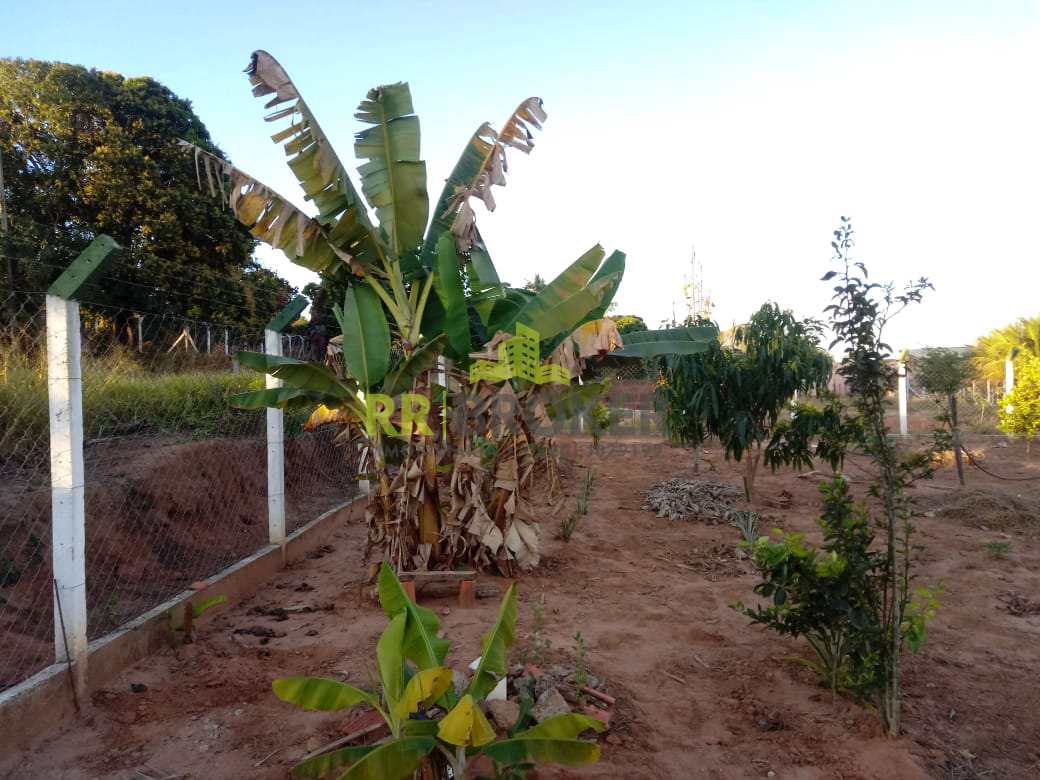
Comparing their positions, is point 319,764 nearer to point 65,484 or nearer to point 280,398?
point 65,484

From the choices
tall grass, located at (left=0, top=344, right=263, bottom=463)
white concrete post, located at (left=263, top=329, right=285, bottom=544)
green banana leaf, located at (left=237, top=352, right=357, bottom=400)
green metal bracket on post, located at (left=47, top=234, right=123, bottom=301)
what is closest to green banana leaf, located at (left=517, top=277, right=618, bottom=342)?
green banana leaf, located at (left=237, top=352, right=357, bottom=400)

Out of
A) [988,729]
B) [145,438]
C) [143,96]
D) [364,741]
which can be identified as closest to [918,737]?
[988,729]

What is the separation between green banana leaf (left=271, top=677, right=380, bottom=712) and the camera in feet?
7.17

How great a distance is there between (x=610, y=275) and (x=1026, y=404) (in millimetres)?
11446

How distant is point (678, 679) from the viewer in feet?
11.9

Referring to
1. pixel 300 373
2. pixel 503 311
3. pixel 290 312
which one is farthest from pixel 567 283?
pixel 290 312

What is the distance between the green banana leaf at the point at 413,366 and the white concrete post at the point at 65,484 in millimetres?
2081

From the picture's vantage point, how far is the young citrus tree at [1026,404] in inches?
479

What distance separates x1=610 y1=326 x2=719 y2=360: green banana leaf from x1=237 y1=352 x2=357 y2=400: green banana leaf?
2.42 meters

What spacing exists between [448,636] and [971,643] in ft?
11.1

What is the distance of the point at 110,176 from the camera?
1398cm

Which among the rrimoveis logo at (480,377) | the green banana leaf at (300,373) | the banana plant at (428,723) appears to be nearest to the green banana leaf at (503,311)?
the rrimoveis logo at (480,377)

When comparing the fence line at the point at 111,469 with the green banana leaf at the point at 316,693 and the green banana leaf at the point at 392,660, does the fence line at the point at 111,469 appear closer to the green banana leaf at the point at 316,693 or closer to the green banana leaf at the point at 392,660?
the green banana leaf at the point at 316,693

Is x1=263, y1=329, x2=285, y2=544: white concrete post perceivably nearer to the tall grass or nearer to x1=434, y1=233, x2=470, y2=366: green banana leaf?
the tall grass
